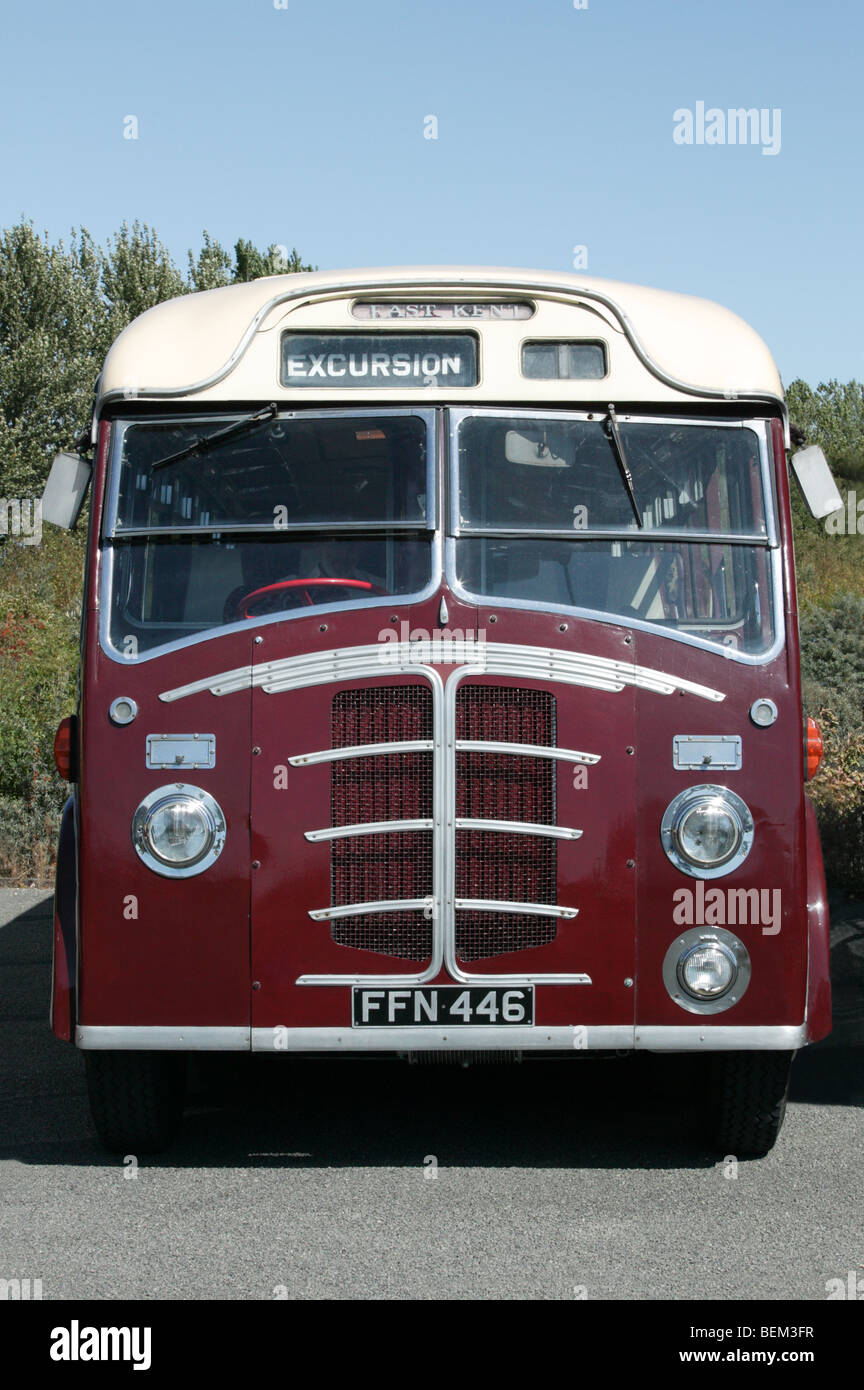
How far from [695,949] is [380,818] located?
1.04 meters

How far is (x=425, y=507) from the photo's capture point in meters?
4.80

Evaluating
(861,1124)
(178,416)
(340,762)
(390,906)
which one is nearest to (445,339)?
(178,416)

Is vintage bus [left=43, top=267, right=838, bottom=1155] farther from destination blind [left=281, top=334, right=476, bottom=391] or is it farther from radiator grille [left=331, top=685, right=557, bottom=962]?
destination blind [left=281, top=334, right=476, bottom=391]

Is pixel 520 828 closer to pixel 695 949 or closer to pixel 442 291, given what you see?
pixel 695 949

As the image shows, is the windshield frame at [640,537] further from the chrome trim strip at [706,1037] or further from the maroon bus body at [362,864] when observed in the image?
the chrome trim strip at [706,1037]

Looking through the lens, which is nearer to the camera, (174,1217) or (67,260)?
(174,1217)

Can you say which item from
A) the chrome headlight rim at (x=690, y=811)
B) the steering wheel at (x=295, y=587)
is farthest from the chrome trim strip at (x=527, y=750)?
the steering wheel at (x=295, y=587)

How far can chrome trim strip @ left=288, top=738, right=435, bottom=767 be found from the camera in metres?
4.59

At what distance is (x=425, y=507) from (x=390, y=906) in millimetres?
1265

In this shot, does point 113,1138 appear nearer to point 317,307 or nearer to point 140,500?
point 140,500

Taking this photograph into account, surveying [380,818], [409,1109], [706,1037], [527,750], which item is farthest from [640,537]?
[409,1109]

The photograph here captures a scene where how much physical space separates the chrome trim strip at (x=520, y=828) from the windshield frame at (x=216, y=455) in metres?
0.98

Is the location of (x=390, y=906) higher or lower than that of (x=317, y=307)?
lower
